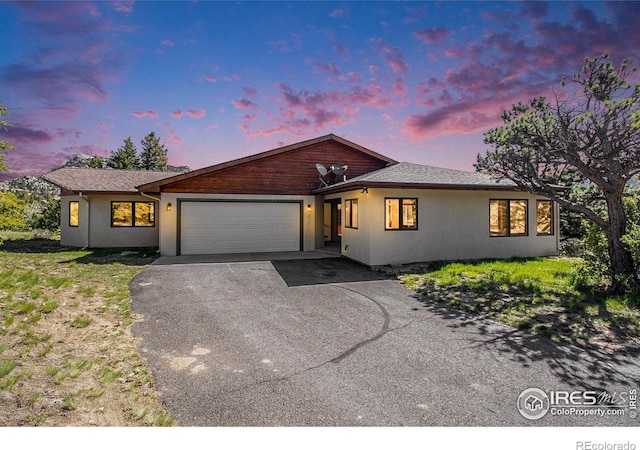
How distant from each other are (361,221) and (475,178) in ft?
16.5

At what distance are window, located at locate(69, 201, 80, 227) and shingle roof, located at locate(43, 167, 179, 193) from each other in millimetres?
1197

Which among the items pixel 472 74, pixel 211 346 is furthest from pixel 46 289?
pixel 472 74

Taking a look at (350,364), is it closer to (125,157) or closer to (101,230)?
(101,230)

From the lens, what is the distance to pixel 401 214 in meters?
10.8

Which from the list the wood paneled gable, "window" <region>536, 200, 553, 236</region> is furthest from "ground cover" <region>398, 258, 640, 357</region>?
the wood paneled gable

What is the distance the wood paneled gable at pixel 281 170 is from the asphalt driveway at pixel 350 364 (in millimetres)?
7117

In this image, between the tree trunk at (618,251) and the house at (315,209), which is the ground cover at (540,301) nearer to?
the tree trunk at (618,251)

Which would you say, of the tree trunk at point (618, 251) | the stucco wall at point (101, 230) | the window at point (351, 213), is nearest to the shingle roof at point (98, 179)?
the stucco wall at point (101, 230)

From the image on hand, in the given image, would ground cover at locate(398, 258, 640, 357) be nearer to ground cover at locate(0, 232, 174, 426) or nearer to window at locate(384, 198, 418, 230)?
window at locate(384, 198, 418, 230)

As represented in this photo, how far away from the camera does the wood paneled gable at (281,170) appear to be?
13.0 meters

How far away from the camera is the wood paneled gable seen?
1304cm

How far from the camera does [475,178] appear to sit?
12.1 meters

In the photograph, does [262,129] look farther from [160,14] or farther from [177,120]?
[160,14]
